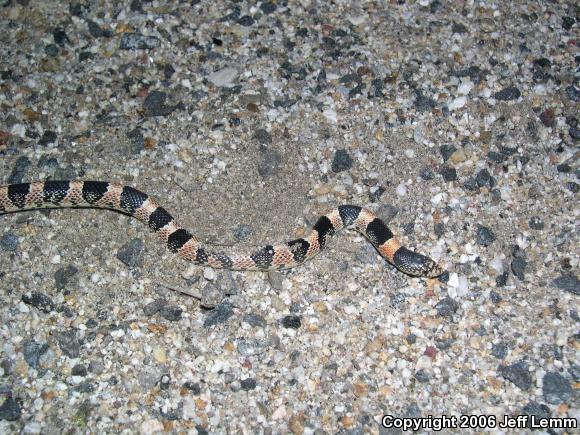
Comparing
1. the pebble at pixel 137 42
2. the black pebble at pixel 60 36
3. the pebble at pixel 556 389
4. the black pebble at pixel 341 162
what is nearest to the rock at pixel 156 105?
the pebble at pixel 137 42

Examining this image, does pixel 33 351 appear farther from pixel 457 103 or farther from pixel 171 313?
pixel 457 103

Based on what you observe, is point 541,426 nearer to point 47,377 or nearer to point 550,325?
point 550,325

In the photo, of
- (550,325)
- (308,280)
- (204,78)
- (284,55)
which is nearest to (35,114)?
(204,78)

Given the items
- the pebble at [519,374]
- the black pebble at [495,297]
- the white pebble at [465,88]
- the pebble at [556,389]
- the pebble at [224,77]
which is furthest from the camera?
the pebble at [224,77]

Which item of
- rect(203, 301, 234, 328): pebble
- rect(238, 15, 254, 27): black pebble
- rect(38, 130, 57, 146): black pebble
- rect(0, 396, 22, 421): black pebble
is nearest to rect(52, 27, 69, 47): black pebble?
rect(38, 130, 57, 146): black pebble

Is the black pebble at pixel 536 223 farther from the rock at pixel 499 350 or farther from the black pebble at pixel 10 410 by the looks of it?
the black pebble at pixel 10 410

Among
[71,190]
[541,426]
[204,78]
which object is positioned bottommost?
[541,426]
